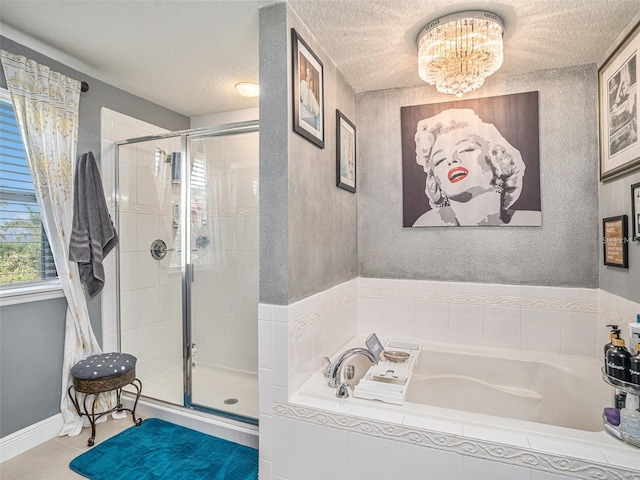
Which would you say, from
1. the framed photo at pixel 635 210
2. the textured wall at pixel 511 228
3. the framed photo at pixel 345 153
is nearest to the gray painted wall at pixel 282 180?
the framed photo at pixel 345 153

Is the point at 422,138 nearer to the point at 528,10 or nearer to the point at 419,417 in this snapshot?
the point at 528,10

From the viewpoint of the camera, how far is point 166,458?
6.62ft

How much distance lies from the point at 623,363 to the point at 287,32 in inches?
78.9

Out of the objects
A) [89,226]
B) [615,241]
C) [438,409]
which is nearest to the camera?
[438,409]

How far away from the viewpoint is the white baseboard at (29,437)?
200cm

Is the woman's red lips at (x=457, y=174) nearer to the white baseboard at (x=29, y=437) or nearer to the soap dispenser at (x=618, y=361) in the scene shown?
the soap dispenser at (x=618, y=361)

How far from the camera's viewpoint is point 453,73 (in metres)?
1.89

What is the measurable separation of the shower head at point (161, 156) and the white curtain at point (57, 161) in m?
0.62

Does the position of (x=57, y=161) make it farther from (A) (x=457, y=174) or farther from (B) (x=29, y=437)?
(A) (x=457, y=174)

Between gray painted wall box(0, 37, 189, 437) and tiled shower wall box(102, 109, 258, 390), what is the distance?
12.5 inches

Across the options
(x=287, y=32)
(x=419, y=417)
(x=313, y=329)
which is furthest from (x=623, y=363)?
(x=287, y=32)

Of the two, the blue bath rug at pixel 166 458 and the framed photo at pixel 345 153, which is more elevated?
the framed photo at pixel 345 153

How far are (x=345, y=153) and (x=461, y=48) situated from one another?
3.06 feet

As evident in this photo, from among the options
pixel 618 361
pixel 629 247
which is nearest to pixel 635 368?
pixel 618 361
